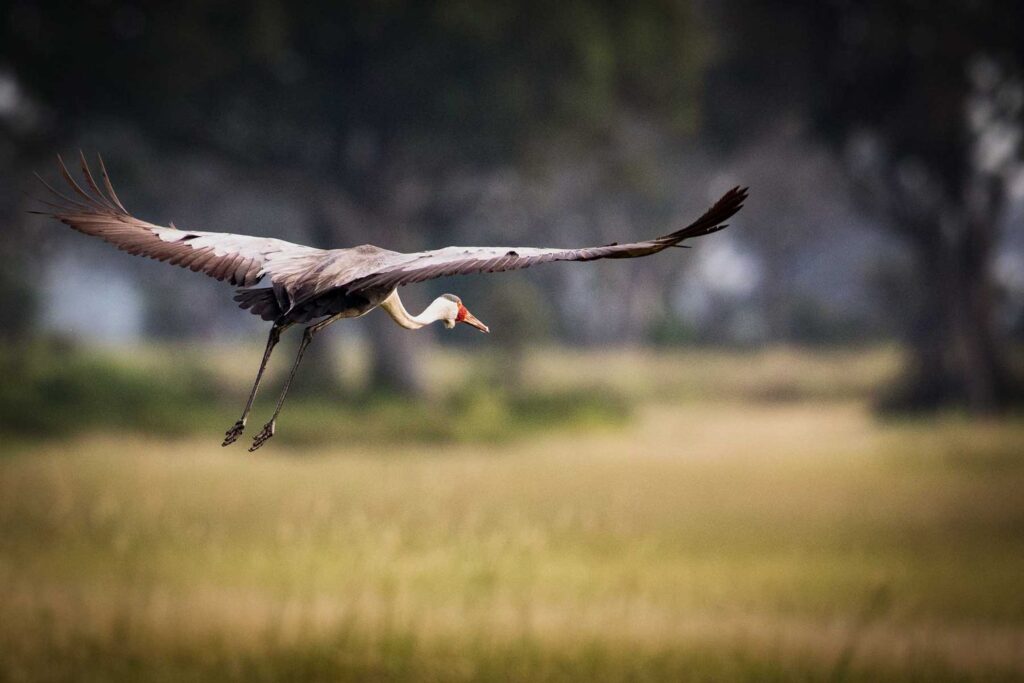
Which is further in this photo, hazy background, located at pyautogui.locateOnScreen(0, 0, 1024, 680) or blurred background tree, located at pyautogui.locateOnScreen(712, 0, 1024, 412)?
blurred background tree, located at pyautogui.locateOnScreen(712, 0, 1024, 412)

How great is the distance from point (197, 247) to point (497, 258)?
3.84 feet

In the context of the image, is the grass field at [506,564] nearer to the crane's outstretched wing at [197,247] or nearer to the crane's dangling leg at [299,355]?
the crane's outstretched wing at [197,247]

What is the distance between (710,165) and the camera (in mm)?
54812

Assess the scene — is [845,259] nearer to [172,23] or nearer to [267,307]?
[172,23]

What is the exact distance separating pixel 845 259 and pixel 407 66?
59341 mm

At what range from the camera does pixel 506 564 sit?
13.9 m

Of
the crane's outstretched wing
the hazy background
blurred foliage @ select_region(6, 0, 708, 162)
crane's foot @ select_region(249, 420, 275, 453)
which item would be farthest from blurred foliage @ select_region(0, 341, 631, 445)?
crane's foot @ select_region(249, 420, 275, 453)

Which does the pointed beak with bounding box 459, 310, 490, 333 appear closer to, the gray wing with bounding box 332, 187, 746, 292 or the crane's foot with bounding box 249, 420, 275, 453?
the gray wing with bounding box 332, 187, 746, 292

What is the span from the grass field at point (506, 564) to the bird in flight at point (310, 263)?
843cm

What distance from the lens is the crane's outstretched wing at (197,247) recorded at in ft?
14.4

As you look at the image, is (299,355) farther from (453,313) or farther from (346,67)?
(346,67)

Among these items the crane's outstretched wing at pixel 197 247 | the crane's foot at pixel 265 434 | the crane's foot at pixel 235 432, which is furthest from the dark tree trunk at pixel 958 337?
the crane's foot at pixel 265 434

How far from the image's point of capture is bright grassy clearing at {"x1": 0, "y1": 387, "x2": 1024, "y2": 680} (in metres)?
12.9

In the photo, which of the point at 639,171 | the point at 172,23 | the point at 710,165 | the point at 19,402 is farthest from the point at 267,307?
the point at 710,165
